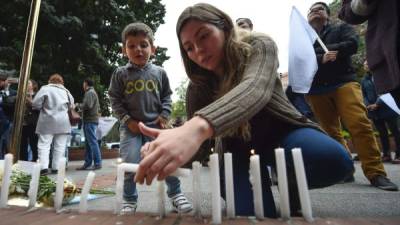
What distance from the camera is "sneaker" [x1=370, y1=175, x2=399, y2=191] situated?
9.96 ft

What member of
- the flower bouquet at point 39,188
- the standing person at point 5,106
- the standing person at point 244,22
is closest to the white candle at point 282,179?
the flower bouquet at point 39,188

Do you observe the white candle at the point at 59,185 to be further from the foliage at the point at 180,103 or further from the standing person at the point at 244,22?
the foliage at the point at 180,103

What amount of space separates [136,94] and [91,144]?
12.4ft

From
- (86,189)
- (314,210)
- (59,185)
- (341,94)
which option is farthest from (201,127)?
(341,94)

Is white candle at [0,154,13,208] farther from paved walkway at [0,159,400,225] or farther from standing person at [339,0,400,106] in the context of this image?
standing person at [339,0,400,106]

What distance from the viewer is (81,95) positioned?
10.4 metres

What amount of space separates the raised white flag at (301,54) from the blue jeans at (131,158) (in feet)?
4.86

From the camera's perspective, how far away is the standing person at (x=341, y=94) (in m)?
3.18

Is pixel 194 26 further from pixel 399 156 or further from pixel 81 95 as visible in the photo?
pixel 81 95

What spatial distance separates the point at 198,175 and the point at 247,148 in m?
0.77

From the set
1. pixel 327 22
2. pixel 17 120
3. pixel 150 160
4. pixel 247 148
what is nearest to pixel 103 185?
pixel 17 120

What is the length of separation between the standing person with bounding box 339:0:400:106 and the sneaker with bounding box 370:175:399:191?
1283 millimetres

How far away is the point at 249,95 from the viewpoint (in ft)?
4.18

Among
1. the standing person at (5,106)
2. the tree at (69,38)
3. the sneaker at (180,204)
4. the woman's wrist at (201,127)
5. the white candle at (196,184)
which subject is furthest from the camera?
the tree at (69,38)
